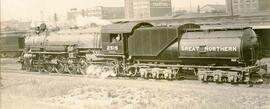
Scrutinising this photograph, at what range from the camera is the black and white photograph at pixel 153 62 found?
21.1 ft

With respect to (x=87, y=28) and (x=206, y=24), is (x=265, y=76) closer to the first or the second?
(x=206, y=24)

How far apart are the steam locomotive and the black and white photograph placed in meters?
0.02

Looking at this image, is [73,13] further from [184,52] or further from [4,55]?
[4,55]

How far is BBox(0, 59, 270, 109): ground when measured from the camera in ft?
19.3

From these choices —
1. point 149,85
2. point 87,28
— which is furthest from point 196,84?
point 87,28

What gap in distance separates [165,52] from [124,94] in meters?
1.64

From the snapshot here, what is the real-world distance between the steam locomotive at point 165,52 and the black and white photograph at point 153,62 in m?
0.02

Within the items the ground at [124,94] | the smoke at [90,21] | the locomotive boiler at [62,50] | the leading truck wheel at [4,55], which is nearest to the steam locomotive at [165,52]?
the locomotive boiler at [62,50]

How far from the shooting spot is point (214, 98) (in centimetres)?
599

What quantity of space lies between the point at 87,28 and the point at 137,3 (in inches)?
58.8

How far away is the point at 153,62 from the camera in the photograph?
27.4 feet

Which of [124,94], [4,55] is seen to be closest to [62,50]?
[124,94]

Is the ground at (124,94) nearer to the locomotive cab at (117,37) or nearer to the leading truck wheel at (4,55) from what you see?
the locomotive cab at (117,37)

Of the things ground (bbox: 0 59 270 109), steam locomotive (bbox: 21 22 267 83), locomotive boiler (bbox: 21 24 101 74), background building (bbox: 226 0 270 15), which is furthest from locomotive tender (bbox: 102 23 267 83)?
background building (bbox: 226 0 270 15)
